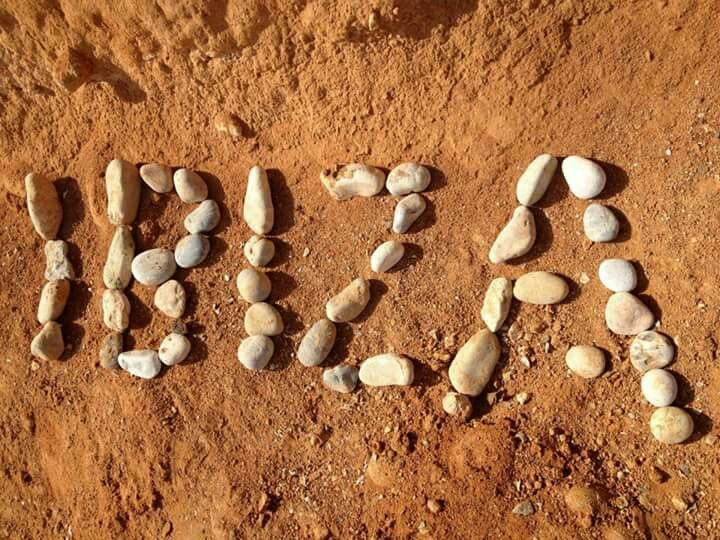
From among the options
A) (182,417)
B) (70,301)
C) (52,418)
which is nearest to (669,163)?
(182,417)

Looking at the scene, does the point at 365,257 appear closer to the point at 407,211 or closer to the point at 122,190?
Answer: the point at 407,211

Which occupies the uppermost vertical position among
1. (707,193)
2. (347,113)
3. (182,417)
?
(347,113)

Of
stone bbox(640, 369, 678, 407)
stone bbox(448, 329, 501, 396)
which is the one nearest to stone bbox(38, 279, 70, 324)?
stone bbox(448, 329, 501, 396)

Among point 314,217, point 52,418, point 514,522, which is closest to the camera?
point 514,522

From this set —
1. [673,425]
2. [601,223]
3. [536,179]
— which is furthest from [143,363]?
[673,425]

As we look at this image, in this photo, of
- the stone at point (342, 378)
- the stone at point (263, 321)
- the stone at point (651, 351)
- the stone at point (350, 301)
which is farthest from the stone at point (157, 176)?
the stone at point (651, 351)

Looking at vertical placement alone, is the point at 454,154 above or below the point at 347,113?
below

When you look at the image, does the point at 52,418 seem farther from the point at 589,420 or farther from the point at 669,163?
the point at 669,163
